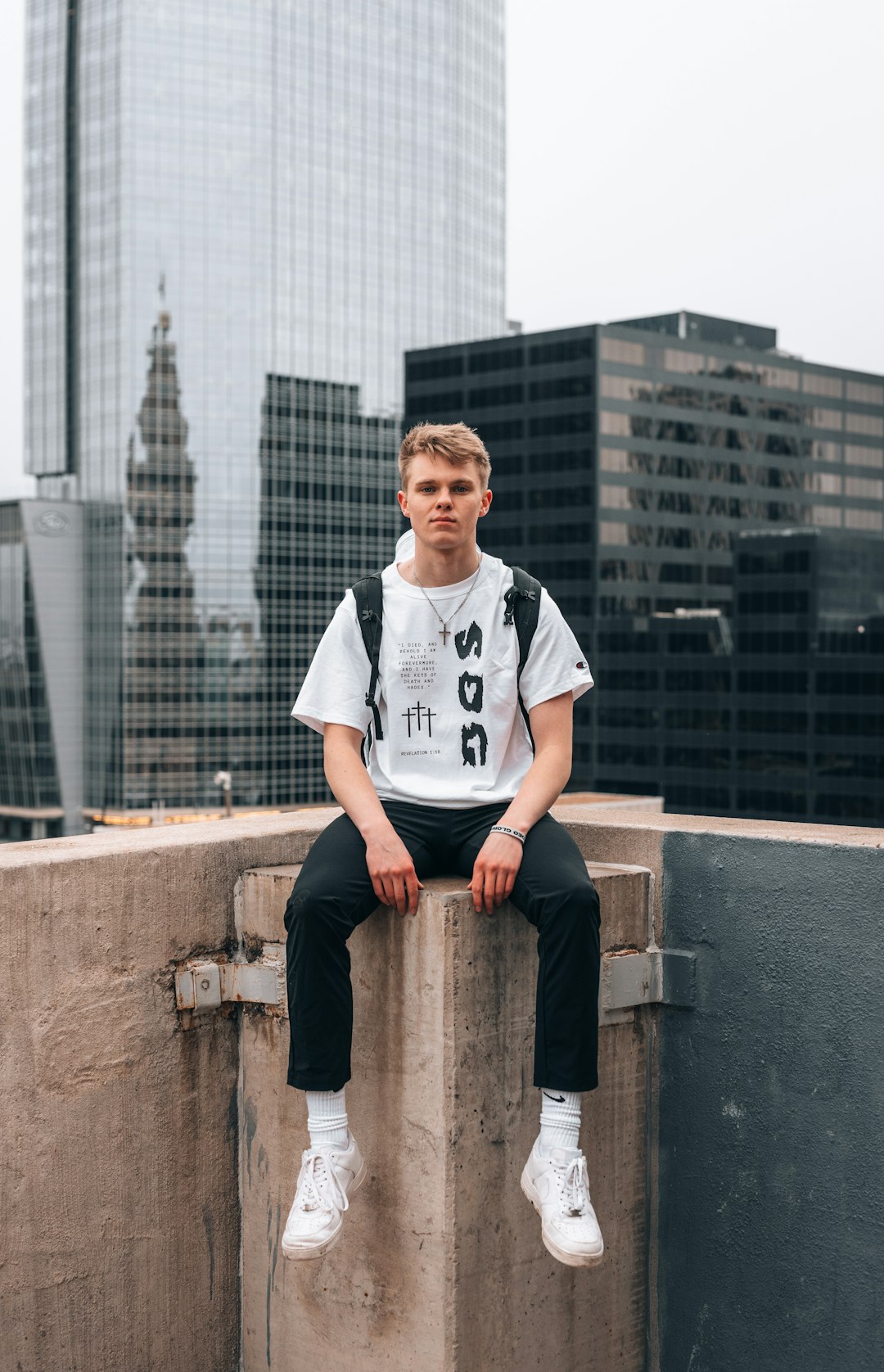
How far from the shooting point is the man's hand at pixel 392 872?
3180 mm

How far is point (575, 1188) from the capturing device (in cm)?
309

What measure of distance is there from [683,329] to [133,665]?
140ft

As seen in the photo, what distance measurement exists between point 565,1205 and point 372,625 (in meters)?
1.46

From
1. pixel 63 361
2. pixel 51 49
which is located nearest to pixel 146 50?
pixel 51 49

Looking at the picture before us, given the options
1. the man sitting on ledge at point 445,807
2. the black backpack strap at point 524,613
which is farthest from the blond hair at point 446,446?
the black backpack strap at point 524,613

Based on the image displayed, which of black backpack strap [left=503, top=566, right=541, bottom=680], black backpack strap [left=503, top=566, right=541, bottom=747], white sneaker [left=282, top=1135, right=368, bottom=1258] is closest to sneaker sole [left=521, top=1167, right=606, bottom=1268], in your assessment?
white sneaker [left=282, top=1135, right=368, bottom=1258]

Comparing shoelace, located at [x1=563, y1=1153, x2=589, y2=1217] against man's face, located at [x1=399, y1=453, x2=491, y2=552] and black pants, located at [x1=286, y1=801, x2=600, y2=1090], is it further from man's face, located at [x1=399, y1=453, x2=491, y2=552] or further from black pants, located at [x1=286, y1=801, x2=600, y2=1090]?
man's face, located at [x1=399, y1=453, x2=491, y2=552]

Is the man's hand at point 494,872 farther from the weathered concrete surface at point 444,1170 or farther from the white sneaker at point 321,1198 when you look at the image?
the white sneaker at point 321,1198

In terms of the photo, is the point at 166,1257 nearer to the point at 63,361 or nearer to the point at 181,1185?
the point at 181,1185

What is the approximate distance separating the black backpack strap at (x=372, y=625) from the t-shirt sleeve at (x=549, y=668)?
0.37 m

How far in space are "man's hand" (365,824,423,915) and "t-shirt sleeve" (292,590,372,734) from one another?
0.38m

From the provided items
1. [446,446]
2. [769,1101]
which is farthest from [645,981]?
[446,446]

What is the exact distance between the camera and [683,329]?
83812 mm

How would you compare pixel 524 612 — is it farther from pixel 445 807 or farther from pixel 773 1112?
pixel 773 1112
